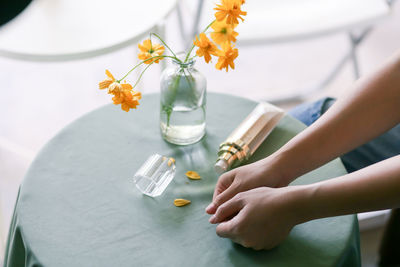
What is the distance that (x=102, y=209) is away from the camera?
1.01 m

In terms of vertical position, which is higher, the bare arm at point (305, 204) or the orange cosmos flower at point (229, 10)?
the orange cosmos flower at point (229, 10)

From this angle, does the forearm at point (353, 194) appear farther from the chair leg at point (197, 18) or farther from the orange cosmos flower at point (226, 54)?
the chair leg at point (197, 18)

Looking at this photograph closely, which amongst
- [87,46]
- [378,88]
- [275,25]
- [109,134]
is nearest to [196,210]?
[109,134]

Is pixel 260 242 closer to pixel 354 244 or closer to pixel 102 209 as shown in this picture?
pixel 354 244

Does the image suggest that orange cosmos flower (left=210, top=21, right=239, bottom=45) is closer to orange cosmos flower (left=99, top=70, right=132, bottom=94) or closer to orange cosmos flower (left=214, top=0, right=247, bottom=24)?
orange cosmos flower (left=214, top=0, right=247, bottom=24)

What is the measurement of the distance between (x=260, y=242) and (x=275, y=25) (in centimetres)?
108

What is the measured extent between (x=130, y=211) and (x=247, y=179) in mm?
233

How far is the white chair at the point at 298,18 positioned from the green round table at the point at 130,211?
25.0 inches

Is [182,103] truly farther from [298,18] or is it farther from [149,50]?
[298,18]

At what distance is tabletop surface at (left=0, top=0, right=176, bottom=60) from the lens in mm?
1451

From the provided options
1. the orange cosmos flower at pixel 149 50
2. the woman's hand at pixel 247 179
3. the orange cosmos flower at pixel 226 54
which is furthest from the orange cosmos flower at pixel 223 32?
the woman's hand at pixel 247 179

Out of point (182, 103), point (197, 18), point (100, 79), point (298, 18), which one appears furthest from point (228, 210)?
point (100, 79)

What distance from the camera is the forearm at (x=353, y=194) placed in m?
0.87

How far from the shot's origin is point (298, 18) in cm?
187
